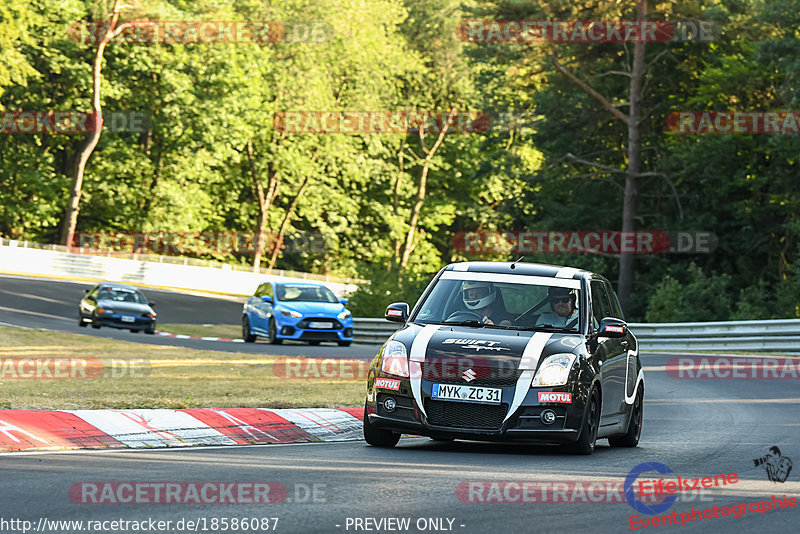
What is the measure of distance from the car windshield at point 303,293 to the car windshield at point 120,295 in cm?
656

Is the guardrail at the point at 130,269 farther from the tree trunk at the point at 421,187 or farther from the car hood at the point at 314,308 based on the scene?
the car hood at the point at 314,308

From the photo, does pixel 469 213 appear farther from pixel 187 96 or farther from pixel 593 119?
pixel 593 119

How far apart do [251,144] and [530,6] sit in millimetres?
31068

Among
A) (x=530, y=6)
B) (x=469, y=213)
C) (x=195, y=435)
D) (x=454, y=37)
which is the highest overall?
(x=454, y=37)

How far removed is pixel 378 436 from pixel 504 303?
176 centimetres

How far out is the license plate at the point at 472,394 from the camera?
10688 millimetres

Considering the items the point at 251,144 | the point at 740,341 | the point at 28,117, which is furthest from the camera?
the point at 251,144

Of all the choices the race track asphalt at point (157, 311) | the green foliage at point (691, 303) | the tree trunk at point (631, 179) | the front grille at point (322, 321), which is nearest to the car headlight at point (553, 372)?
the race track asphalt at point (157, 311)

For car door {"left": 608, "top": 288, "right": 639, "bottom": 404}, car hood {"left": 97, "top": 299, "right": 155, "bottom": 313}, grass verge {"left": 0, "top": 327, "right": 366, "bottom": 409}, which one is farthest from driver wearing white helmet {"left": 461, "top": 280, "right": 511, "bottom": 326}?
car hood {"left": 97, "top": 299, "right": 155, "bottom": 313}

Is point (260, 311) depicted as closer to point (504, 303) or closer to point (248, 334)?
point (248, 334)

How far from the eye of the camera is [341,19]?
76.6 metres

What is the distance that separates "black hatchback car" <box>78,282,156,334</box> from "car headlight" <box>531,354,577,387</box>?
2607 cm

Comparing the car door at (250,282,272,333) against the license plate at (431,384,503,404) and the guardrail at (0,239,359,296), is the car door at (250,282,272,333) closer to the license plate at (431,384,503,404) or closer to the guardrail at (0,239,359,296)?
the guardrail at (0,239,359,296)

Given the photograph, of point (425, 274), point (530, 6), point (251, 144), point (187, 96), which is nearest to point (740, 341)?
point (425, 274)
